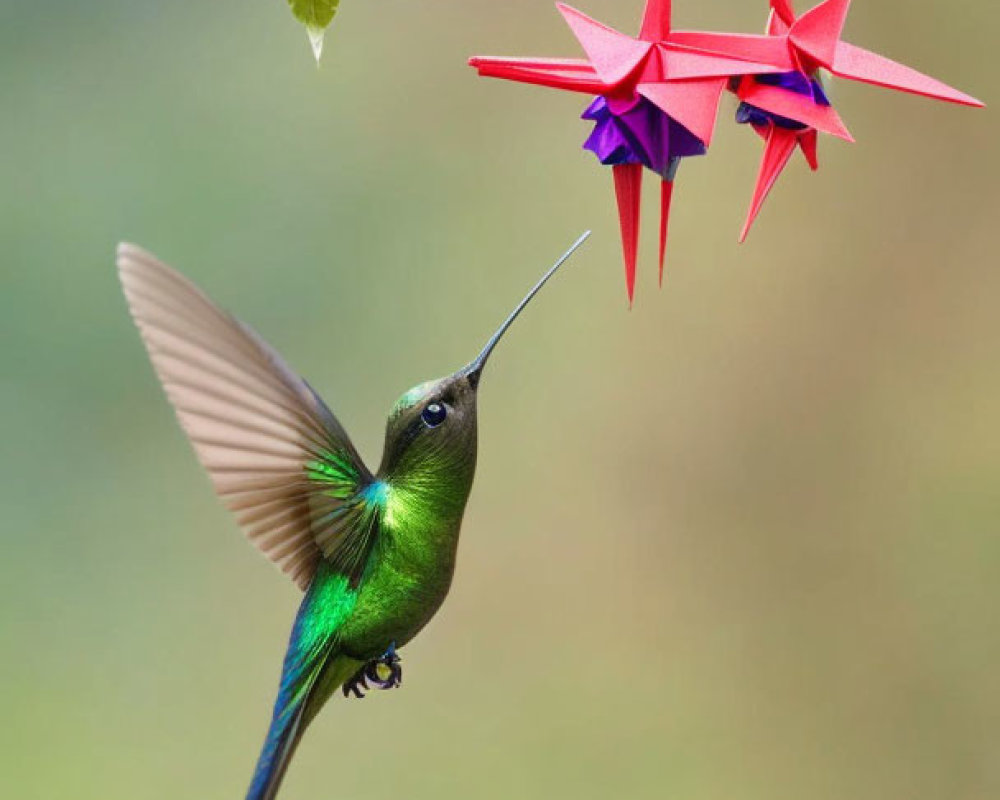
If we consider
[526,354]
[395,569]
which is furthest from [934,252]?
[395,569]

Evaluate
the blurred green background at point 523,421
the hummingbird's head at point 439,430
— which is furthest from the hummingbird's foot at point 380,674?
the blurred green background at point 523,421

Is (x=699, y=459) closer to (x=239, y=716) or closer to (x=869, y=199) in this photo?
(x=869, y=199)

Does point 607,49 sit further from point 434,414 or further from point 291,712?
point 291,712

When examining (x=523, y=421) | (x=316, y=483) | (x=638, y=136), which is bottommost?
(x=316, y=483)

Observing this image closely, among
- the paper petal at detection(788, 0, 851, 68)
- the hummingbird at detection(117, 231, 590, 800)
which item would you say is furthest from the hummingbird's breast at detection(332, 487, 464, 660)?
the paper petal at detection(788, 0, 851, 68)

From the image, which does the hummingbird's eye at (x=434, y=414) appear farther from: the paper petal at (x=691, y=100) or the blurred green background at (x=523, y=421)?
the blurred green background at (x=523, y=421)

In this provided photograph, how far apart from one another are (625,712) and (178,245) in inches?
34.1

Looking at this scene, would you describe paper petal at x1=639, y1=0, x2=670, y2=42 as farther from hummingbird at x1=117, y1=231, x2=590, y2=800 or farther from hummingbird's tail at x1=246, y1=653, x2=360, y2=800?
hummingbird's tail at x1=246, y1=653, x2=360, y2=800

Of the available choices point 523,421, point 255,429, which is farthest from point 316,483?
point 523,421

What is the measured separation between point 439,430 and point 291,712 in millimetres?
186

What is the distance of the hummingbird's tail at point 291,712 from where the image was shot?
70cm

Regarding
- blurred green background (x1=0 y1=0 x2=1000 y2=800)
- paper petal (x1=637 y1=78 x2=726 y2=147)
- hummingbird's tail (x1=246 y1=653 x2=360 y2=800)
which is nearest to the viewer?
paper petal (x1=637 y1=78 x2=726 y2=147)

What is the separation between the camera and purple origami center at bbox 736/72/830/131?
2.09ft

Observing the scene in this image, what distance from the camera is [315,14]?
0.65 meters
